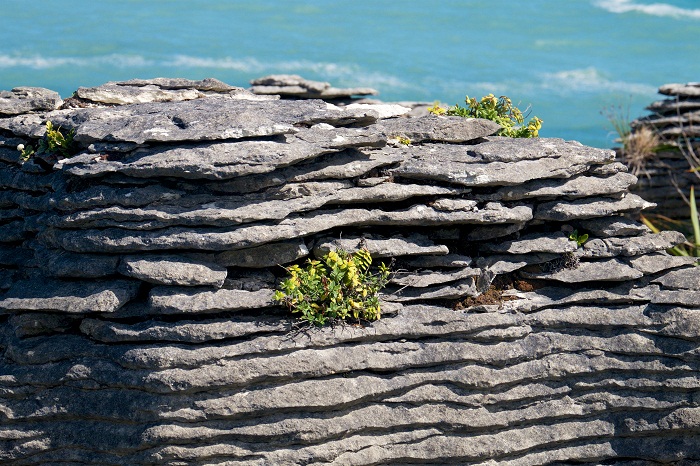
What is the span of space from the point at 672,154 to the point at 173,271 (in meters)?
15.6

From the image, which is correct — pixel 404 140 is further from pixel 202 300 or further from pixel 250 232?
pixel 202 300

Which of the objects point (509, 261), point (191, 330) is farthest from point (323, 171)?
point (509, 261)

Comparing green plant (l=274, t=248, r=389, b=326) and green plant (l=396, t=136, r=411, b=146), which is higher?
green plant (l=396, t=136, r=411, b=146)

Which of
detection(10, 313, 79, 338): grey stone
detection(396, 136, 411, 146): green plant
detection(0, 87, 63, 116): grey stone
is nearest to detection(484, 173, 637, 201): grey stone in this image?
detection(396, 136, 411, 146): green plant

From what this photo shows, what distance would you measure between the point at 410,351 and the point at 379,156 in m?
1.98

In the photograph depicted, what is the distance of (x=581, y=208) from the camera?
9.34 meters

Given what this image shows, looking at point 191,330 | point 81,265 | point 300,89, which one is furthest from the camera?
point 300,89

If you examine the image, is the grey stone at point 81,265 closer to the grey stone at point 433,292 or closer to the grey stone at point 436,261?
the grey stone at point 433,292

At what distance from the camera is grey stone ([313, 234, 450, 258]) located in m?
8.55

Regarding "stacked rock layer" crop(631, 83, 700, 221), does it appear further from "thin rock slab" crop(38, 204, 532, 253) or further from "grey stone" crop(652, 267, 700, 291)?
"thin rock slab" crop(38, 204, 532, 253)

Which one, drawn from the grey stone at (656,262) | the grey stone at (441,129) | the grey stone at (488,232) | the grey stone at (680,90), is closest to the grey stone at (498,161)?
the grey stone at (441,129)

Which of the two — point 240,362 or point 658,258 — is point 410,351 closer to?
point 240,362

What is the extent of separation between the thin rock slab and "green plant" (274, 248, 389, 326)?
1.07 feet

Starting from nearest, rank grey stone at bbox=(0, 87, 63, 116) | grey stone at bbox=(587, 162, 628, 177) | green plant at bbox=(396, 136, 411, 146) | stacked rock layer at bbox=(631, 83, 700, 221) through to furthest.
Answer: green plant at bbox=(396, 136, 411, 146)
grey stone at bbox=(587, 162, 628, 177)
grey stone at bbox=(0, 87, 63, 116)
stacked rock layer at bbox=(631, 83, 700, 221)
